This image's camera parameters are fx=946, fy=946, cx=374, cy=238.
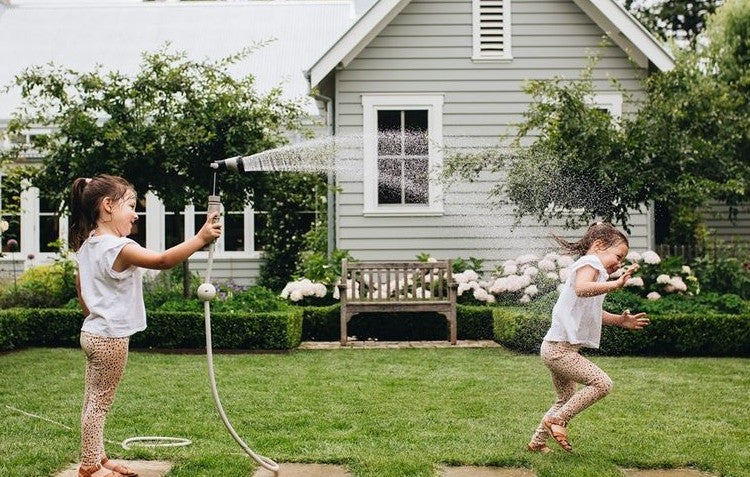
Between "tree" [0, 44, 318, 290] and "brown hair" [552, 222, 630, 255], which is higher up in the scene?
"tree" [0, 44, 318, 290]

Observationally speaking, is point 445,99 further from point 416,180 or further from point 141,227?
point 141,227

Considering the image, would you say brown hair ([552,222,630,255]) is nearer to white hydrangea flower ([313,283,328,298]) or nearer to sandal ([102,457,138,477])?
sandal ([102,457,138,477])

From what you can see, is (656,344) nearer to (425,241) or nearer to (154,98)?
(425,241)

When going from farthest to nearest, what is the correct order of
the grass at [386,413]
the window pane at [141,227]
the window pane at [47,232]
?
the window pane at [47,232] < the window pane at [141,227] < the grass at [386,413]

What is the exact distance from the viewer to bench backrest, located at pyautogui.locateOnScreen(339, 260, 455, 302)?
11.2m

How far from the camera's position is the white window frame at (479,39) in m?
Answer: 13.7

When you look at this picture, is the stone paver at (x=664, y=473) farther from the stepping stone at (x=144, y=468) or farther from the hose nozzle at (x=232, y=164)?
the hose nozzle at (x=232, y=164)

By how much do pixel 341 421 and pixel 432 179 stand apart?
24.5ft

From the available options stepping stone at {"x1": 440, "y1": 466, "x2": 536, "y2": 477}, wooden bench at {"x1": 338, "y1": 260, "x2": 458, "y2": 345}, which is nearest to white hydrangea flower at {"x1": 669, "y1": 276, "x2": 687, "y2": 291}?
wooden bench at {"x1": 338, "y1": 260, "x2": 458, "y2": 345}

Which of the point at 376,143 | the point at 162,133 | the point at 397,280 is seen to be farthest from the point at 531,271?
the point at 162,133

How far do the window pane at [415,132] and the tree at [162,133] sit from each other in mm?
2328

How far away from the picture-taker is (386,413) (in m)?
6.36

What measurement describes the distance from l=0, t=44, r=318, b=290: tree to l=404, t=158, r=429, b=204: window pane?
2.30 m

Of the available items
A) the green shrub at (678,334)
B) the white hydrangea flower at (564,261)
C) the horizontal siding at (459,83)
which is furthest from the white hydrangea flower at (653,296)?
the horizontal siding at (459,83)
